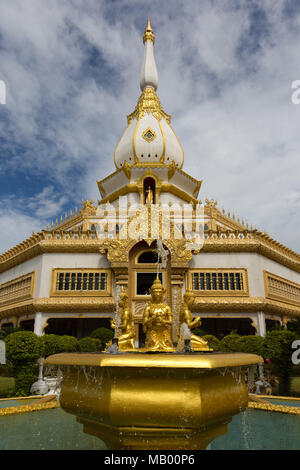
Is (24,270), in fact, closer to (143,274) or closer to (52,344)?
(143,274)

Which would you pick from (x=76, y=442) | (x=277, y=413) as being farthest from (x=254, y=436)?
(x=76, y=442)

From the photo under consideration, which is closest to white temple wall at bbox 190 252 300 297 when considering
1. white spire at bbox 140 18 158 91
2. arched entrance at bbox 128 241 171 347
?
arched entrance at bbox 128 241 171 347

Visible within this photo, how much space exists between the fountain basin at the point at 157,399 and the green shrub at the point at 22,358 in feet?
31.6

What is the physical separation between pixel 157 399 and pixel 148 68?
37.5 metres

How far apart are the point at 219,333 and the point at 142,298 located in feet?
20.6

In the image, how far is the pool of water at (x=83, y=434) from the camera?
5.16m

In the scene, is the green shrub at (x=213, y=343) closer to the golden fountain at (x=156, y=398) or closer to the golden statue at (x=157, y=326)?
the golden statue at (x=157, y=326)

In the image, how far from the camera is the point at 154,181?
28.3m

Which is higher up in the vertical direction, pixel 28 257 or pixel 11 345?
pixel 28 257

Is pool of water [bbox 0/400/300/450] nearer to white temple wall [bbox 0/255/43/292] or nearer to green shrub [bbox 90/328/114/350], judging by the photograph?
green shrub [bbox 90/328/114/350]

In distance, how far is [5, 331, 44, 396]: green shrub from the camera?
38.2ft

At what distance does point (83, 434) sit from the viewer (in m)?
5.85

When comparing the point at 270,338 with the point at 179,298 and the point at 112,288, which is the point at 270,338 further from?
the point at 112,288

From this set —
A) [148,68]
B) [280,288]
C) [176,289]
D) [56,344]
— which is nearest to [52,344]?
[56,344]
